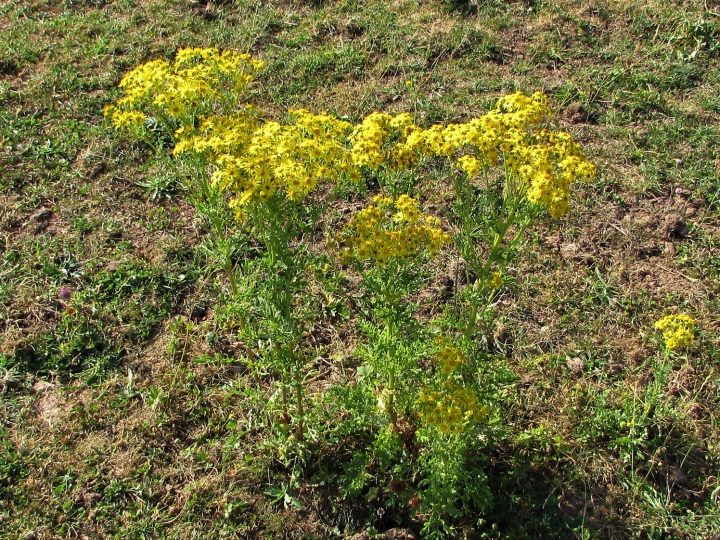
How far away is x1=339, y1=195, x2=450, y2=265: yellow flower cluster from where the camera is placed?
2775 millimetres

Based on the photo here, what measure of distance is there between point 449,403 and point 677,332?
54.9 inches

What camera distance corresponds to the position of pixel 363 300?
3.35 m

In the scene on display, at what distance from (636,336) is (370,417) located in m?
1.91

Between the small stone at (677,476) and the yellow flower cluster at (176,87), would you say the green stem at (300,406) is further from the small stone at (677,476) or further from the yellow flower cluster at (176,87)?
the small stone at (677,476)

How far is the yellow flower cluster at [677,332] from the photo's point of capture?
3359 millimetres

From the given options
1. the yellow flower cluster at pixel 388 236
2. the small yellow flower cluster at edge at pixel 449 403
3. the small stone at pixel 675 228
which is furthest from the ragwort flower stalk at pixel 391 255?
the small stone at pixel 675 228

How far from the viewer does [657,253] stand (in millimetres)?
4586

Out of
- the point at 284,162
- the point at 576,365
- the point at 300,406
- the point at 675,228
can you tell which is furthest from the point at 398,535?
the point at 675,228

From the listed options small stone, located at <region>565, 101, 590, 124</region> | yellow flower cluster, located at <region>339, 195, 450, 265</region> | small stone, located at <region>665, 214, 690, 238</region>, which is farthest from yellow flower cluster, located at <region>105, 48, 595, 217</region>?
small stone, located at <region>565, 101, 590, 124</region>

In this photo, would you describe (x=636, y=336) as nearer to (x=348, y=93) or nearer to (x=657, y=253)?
(x=657, y=253)

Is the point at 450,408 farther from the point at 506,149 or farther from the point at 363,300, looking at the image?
the point at 506,149

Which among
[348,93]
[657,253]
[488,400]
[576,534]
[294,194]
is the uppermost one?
[294,194]

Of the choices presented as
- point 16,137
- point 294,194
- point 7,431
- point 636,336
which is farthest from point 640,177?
point 16,137

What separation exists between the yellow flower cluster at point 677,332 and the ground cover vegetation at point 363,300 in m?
0.02
